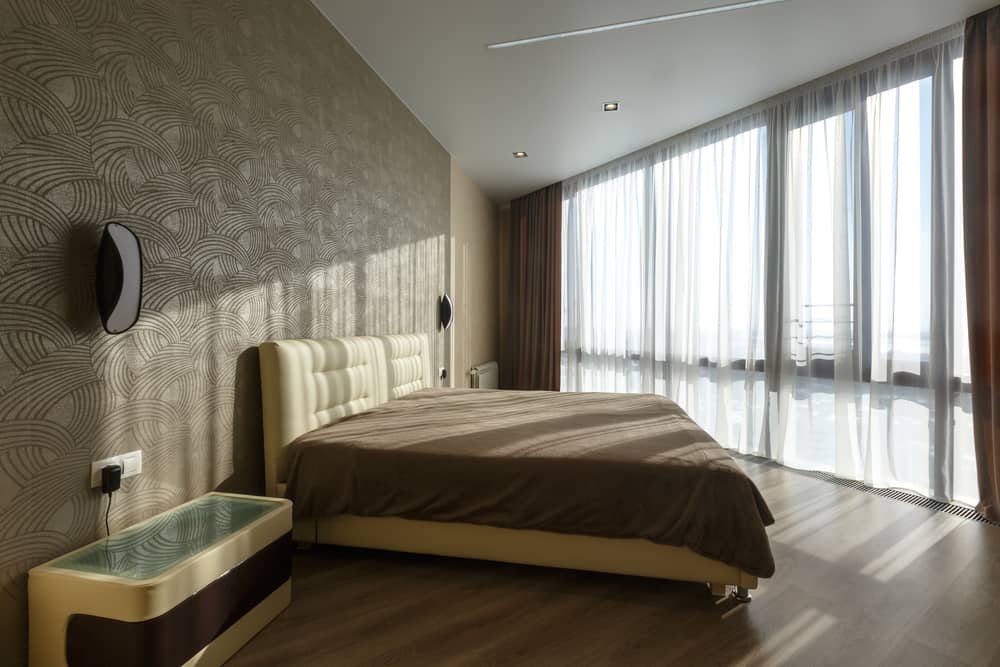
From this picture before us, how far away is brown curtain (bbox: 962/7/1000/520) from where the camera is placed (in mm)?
2475

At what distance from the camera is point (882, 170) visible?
9.80ft

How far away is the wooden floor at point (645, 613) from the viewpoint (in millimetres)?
1487

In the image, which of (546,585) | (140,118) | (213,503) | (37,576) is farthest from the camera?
(546,585)

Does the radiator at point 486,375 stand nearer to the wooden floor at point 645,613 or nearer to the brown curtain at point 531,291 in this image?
the brown curtain at point 531,291

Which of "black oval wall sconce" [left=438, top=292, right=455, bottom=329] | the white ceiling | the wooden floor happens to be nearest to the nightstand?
the wooden floor

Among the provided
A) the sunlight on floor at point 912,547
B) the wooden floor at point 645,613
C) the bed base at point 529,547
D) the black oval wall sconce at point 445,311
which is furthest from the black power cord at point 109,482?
the black oval wall sconce at point 445,311

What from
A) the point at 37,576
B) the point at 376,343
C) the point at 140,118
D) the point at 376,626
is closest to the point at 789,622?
the point at 376,626

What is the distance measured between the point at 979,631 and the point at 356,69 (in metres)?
3.94

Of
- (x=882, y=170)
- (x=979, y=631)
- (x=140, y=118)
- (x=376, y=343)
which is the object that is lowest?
(x=979, y=631)

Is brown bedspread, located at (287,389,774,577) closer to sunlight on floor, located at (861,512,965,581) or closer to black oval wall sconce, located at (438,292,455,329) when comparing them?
sunlight on floor, located at (861,512,965,581)

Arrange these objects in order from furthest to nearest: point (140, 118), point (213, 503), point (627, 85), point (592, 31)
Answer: point (627, 85), point (592, 31), point (213, 503), point (140, 118)

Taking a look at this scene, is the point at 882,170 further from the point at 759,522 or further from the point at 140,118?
the point at 140,118

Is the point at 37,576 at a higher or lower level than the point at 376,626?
higher

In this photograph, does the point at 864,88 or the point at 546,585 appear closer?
the point at 546,585
